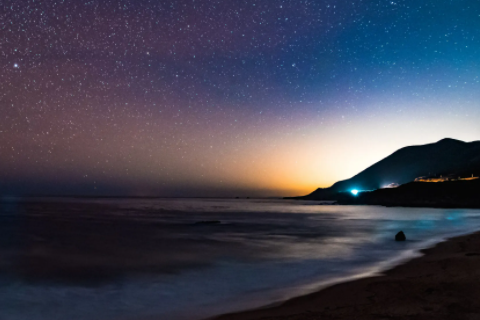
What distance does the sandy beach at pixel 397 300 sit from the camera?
731 centimetres

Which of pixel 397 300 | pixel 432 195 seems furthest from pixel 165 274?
pixel 432 195

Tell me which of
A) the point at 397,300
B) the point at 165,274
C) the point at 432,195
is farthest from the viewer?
the point at 432,195

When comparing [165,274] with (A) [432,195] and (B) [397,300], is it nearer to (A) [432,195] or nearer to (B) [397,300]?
(B) [397,300]

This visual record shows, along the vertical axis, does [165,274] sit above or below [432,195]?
above

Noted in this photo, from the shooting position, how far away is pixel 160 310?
1012 centimetres

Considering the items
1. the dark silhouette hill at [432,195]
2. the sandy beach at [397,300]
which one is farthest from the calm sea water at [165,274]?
the dark silhouette hill at [432,195]

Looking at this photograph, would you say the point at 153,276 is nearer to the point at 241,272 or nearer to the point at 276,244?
the point at 241,272

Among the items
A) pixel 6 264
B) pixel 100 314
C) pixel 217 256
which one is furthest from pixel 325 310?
pixel 6 264

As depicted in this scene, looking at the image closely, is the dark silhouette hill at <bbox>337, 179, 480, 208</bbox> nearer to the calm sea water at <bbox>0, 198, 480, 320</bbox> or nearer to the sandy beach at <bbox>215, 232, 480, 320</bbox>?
the calm sea water at <bbox>0, 198, 480, 320</bbox>

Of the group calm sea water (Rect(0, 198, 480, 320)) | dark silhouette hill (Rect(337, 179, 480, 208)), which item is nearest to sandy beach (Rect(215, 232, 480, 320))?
calm sea water (Rect(0, 198, 480, 320))

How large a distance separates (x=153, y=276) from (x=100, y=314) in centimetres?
552

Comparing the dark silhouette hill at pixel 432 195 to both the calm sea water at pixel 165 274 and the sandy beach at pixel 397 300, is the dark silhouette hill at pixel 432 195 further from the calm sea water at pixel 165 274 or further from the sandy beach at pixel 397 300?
the sandy beach at pixel 397 300

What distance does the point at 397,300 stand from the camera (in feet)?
27.6

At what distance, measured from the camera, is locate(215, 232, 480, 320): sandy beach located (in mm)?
7309
